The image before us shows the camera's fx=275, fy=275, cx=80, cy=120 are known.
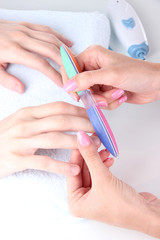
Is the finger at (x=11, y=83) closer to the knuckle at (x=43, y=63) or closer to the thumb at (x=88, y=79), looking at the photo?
the knuckle at (x=43, y=63)

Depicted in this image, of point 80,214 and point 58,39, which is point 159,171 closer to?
point 80,214

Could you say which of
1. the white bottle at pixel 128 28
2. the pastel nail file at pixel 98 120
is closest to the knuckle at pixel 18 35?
the pastel nail file at pixel 98 120

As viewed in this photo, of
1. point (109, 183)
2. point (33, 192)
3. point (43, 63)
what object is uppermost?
point (43, 63)

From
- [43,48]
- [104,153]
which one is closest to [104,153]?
[104,153]

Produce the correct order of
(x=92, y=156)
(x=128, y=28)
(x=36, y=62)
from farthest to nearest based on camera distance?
(x=128, y=28), (x=36, y=62), (x=92, y=156)

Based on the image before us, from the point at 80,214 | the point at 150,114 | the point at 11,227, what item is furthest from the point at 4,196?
the point at 150,114

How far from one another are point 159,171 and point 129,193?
0.20 meters

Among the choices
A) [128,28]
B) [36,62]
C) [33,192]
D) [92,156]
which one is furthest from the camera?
[128,28]

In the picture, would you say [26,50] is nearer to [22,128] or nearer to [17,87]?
[17,87]

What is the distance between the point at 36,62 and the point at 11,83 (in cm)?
8

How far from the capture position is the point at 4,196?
607 millimetres

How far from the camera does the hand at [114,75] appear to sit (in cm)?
54

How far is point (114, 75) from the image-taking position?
56 cm

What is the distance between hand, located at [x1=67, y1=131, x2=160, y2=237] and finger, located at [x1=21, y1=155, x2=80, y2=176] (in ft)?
0.17
